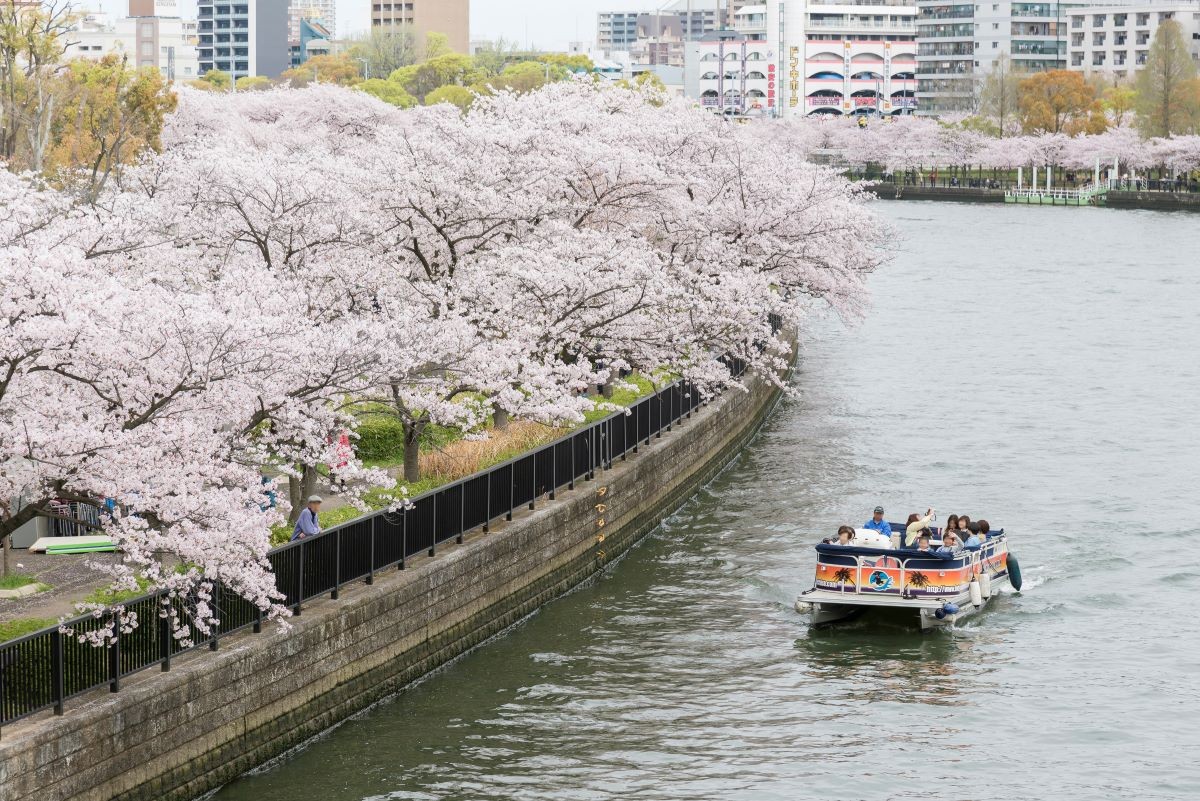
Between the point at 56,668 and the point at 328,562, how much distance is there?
20.9 feet

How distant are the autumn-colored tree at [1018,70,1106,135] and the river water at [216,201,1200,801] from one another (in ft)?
442

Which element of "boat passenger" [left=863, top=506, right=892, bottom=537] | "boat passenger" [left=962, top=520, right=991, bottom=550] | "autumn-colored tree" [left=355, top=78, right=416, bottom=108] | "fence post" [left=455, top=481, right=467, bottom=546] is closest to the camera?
"fence post" [left=455, top=481, right=467, bottom=546]

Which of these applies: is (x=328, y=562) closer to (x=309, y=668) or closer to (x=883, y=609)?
(x=309, y=668)

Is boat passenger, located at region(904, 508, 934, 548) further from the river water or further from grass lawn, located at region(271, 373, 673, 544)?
grass lawn, located at region(271, 373, 673, 544)

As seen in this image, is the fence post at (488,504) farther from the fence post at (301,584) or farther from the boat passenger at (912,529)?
the boat passenger at (912,529)

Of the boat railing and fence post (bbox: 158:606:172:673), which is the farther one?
the boat railing

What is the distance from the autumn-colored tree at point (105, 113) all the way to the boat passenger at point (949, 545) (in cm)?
3499

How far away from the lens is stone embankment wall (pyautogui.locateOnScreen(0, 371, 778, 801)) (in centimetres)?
1959

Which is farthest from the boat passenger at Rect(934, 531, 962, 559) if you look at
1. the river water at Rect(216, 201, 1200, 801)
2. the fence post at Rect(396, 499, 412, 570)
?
the fence post at Rect(396, 499, 412, 570)

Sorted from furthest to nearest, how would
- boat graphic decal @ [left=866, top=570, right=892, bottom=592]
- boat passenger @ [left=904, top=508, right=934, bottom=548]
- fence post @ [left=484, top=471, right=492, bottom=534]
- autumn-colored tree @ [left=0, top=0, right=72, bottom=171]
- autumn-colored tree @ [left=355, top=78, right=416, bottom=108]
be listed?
autumn-colored tree @ [left=355, top=78, right=416, bottom=108] < autumn-colored tree @ [left=0, top=0, right=72, bottom=171] < boat passenger @ [left=904, top=508, right=934, bottom=548] < boat graphic decal @ [left=866, top=570, right=892, bottom=592] < fence post @ [left=484, top=471, right=492, bottom=534]

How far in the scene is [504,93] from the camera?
5603cm

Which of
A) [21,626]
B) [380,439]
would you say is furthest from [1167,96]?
[21,626]

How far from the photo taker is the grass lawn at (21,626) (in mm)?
21562

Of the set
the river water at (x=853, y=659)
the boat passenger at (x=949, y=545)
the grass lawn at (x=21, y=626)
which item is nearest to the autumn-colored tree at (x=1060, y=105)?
the river water at (x=853, y=659)
